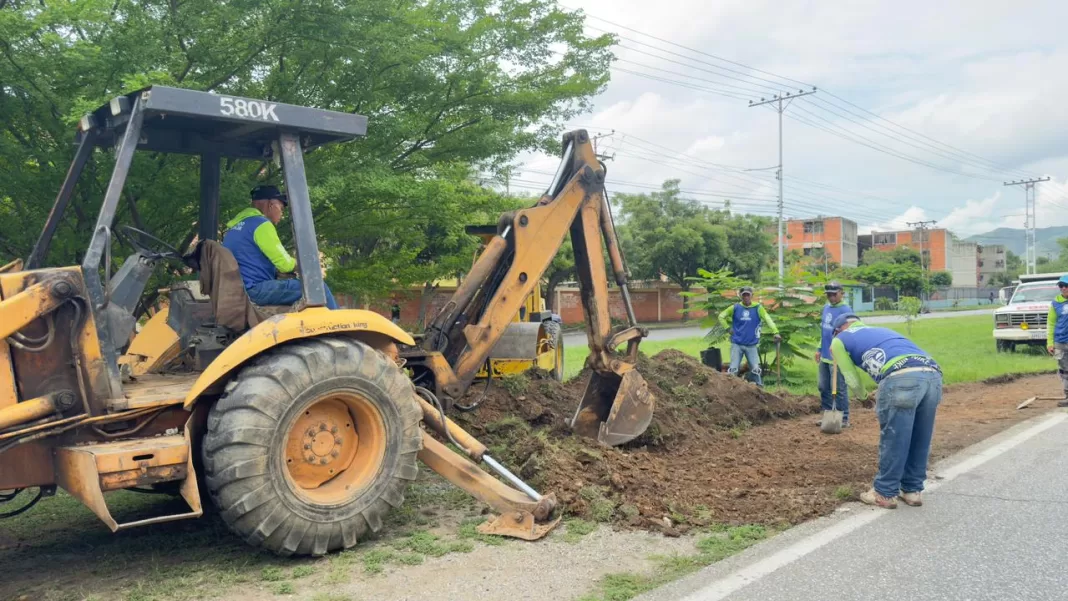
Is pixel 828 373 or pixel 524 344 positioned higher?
pixel 524 344

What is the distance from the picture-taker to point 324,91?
911 centimetres

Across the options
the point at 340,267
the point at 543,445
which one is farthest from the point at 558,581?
the point at 340,267

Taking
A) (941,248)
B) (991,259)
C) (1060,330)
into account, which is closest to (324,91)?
(1060,330)

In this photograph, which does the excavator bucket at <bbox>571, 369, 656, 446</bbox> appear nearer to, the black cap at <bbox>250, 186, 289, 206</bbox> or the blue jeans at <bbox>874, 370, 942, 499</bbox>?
the blue jeans at <bbox>874, 370, 942, 499</bbox>

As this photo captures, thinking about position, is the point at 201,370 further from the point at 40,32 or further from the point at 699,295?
the point at 699,295

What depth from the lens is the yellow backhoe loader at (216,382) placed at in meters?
4.59

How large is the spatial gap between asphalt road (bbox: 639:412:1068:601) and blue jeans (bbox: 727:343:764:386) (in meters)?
5.26

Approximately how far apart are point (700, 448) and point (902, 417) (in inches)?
98.4

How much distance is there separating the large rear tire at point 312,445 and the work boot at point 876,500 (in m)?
3.52

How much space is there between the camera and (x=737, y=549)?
5355 millimetres

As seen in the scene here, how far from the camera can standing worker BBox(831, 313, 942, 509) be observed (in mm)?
6406

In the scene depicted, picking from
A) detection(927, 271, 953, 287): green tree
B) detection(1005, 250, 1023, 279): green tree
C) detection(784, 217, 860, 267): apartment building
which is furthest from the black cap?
detection(1005, 250, 1023, 279): green tree

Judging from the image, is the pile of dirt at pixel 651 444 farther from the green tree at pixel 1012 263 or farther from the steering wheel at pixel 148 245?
the green tree at pixel 1012 263

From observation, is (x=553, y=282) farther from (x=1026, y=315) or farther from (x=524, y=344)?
(x=524, y=344)
